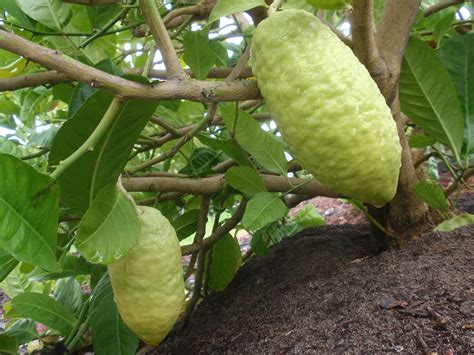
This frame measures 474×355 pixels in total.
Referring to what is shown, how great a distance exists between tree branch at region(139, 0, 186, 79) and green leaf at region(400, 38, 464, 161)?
52 cm

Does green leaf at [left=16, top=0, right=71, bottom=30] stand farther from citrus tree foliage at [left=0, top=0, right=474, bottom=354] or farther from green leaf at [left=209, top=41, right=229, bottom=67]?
green leaf at [left=209, top=41, right=229, bottom=67]

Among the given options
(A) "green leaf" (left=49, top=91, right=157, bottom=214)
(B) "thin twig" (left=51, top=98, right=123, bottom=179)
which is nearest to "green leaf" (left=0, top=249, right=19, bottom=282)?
(A) "green leaf" (left=49, top=91, right=157, bottom=214)

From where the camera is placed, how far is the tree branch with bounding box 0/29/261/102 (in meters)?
0.66

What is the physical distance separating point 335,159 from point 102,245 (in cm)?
32

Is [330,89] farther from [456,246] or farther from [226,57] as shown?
[226,57]

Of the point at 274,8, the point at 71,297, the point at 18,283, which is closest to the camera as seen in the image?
the point at 274,8

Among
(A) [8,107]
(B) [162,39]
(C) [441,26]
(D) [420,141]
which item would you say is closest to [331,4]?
(B) [162,39]

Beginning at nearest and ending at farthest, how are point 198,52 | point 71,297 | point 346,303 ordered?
1. point 346,303
2. point 198,52
3. point 71,297

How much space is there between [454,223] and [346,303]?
348 mm

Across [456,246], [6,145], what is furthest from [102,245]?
[456,246]

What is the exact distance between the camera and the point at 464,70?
3.72 ft

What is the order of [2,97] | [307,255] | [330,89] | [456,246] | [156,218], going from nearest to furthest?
[330,89]
[156,218]
[456,246]
[307,255]
[2,97]

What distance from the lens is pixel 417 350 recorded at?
0.77 meters

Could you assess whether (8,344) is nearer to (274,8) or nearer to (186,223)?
(186,223)
